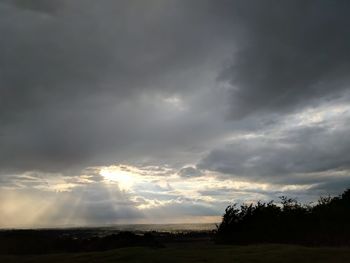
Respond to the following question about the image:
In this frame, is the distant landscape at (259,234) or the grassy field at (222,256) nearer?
the grassy field at (222,256)

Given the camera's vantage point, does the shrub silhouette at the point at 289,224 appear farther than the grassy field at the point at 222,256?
Yes

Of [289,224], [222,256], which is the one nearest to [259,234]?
[289,224]

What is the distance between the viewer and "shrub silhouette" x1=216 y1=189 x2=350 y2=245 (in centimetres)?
6169

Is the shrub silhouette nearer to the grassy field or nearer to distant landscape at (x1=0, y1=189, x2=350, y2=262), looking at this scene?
distant landscape at (x1=0, y1=189, x2=350, y2=262)

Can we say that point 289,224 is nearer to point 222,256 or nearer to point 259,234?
point 259,234

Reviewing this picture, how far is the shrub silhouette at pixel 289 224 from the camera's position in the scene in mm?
61688

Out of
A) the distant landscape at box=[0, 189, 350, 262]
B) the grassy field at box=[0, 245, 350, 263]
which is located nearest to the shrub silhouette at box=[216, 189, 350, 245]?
the distant landscape at box=[0, 189, 350, 262]

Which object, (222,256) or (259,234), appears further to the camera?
(259,234)

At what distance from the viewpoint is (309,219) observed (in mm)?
67000

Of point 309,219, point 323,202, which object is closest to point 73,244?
point 309,219

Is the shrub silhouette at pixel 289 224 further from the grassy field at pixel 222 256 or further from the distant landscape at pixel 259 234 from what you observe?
the grassy field at pixel 222 256

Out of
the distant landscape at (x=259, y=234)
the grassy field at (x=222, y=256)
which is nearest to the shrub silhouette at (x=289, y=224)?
the distant landscape at (x=259, y=234)

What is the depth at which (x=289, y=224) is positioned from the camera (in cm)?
6625

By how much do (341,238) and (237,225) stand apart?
17528mm
